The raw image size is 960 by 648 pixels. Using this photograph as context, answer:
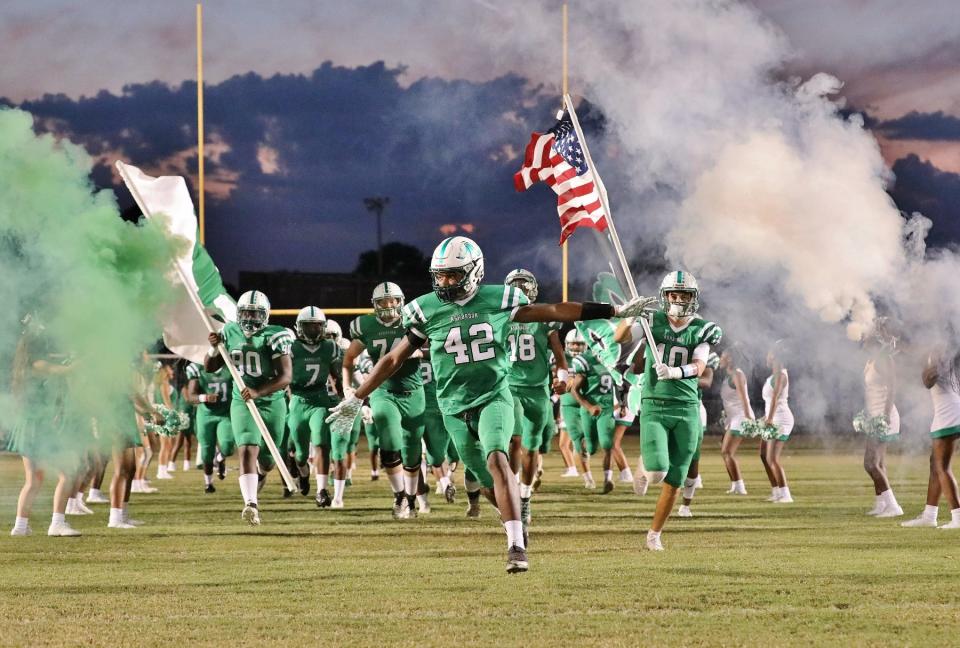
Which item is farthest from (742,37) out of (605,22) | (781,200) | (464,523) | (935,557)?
(935,557)

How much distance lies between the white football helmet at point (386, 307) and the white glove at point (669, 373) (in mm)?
3413

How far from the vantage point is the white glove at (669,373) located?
8.45 meters

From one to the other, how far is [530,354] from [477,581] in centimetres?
397

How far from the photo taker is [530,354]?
10695 mm

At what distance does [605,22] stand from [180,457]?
1199 cm

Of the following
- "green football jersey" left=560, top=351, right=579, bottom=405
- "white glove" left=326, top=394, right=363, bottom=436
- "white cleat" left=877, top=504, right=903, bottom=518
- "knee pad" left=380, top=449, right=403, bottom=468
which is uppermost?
"green football jersey" left=560, top=351, right=579, bottom=405

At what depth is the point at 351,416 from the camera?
755 cm

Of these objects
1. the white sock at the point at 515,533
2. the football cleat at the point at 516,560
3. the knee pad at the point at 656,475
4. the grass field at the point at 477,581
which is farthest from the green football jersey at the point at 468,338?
the knee pad at the point at 656,475

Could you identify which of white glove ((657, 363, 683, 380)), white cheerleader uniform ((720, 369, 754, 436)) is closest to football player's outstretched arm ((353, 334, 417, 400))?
white glove ((657, 363, 683, 380))

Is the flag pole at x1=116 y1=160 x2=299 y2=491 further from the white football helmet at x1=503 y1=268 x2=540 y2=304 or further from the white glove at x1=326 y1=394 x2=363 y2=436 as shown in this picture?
the white glove at x1=326 y1=394 x2=363 y2=436

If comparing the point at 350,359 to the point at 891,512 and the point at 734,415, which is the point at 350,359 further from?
the point at 891,512

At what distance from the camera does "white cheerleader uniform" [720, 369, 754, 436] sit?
13.5m

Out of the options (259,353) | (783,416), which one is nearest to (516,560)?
(259,353)

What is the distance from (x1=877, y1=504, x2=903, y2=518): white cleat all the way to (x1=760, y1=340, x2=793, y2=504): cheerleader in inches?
60.9
